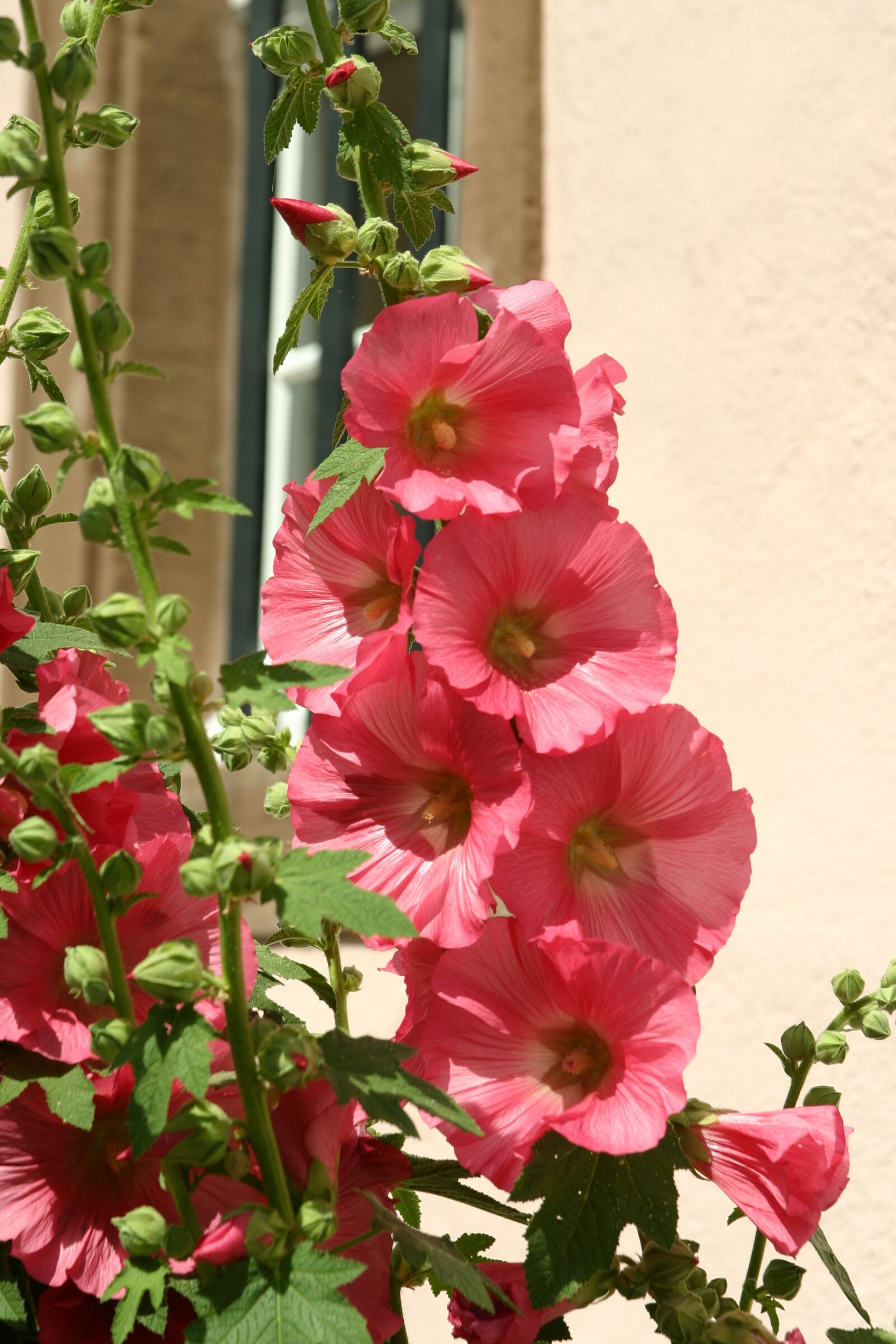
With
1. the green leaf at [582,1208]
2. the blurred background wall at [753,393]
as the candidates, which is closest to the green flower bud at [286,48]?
the green leaf at [582,1208]

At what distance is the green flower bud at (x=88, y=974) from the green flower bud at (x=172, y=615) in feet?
0.30

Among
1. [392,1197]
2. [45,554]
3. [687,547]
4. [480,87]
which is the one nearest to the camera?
[392,1197]

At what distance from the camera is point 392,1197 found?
482 millimetres

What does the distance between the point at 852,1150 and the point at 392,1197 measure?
0.65 meters

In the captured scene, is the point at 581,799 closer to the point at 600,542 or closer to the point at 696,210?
the point at 600,542

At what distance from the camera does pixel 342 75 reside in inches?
16.6

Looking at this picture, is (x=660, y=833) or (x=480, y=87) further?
(x=480, y=87)

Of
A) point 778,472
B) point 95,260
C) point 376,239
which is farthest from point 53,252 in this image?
point 778,472

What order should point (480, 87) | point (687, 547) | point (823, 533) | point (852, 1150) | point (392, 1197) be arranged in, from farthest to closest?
point (480, 87)
point (687, 547)
point (823, 533)
point (852, 1150)
point (392, 1197)

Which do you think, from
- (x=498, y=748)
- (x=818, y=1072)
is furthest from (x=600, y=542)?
(x=818, y=1072)

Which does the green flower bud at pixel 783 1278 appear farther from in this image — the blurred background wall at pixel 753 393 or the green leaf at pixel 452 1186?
the blurred background wall at pixel 753 393

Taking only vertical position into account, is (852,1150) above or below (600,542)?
below

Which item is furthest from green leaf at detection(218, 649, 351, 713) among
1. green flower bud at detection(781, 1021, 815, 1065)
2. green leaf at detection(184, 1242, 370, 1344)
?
green flower bud at detection(781, 1021, 815, 1065)

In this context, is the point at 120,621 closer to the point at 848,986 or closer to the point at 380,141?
the point at 380,141
